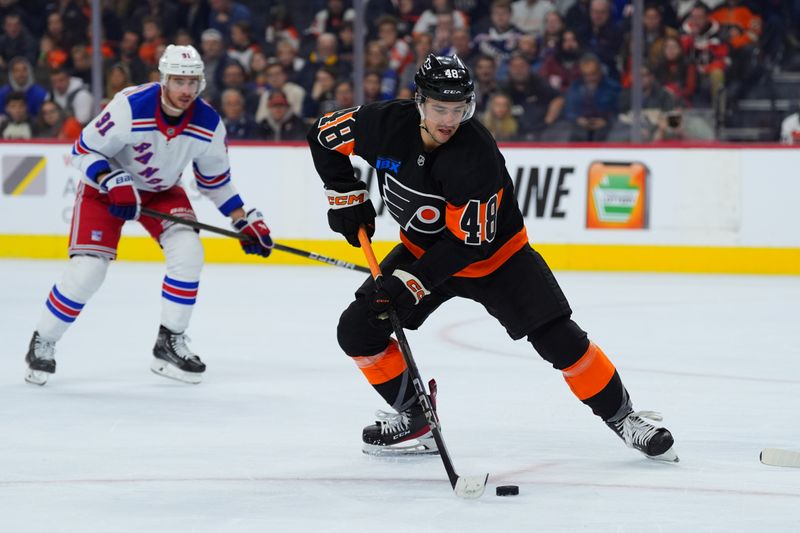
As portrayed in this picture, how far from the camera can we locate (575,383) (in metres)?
3.35

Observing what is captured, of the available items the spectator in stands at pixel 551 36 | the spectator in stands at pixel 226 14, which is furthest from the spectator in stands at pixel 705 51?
the spectator in stands at pixel 226 14

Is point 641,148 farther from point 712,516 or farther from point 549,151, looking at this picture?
point 712,516

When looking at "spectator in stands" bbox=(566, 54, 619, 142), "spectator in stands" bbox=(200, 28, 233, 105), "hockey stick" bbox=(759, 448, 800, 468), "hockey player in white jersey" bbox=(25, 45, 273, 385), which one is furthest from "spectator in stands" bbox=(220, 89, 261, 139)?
"hockey stick" bbox=(759, 448, 800, 468)

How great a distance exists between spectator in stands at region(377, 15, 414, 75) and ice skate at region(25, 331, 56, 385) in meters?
4.37

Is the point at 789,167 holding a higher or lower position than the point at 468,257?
lower

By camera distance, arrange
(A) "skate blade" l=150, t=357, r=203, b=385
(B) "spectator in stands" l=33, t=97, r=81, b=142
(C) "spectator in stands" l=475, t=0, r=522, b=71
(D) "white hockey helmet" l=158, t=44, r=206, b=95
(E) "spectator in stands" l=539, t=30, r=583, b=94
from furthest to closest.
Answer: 1. (B) "spectator in stands" l=33, t=97, r=81, b=142
2. (C) "spectator in stands" l=475, t=0, r=522, b=71
3. (E) "spectator in stands" l=539, t=30, r=583, b=94
4. (A) "skate blade" l=150, t=357, r=203, b=385
5. (D) "white hockey helmet" l=158, t=44, r=206, b=95

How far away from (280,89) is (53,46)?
162cm

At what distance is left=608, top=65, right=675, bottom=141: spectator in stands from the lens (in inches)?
316

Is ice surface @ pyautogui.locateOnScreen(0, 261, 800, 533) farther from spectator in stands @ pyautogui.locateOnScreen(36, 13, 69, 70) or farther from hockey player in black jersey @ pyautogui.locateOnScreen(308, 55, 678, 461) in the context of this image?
spectator in stands @ pyautogui.locateOnScreen(36, 13, 69, 70)

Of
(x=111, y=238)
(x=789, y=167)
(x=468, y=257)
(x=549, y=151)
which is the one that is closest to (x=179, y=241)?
(x=111, y=238)

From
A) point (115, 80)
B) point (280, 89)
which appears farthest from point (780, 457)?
point (115, 80)

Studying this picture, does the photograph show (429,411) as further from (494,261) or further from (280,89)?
(280,89)

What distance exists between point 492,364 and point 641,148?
134 inches

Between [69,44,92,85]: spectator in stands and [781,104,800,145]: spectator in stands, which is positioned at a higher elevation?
[69,44,92,85]: spectator in stands
